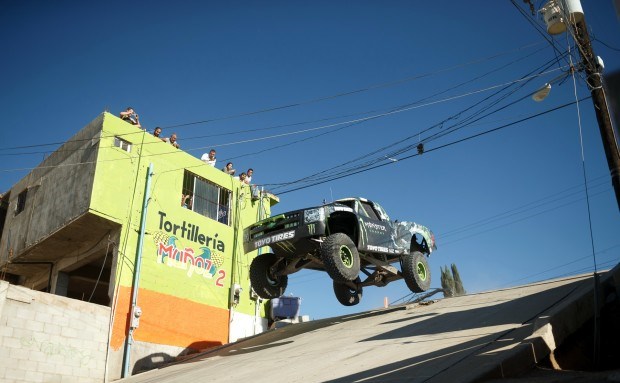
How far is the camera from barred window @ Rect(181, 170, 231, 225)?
18.3 metres

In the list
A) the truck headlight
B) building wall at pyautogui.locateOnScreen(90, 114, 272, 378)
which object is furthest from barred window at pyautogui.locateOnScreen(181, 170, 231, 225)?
the truck headlight

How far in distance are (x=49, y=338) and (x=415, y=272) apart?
948 cm

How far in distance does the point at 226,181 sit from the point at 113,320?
6993mm

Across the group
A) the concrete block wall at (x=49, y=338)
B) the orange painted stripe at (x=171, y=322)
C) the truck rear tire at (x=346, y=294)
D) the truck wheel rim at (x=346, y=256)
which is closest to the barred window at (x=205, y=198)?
the orange painted stripe at (x=171, y=322)

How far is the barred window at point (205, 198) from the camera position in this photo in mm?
18266

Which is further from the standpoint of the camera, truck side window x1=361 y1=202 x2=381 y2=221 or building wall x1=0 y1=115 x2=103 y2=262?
building wall x1=0 y1=115 x2=103 y2=262

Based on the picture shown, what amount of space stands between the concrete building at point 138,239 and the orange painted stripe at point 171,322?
3cm

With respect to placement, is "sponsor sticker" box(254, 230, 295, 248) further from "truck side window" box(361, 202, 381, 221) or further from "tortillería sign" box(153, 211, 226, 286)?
"tortillería sign" box(153, 211, 226, 286)

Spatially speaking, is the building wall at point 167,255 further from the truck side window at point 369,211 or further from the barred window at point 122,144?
the truck side window at point 369,211

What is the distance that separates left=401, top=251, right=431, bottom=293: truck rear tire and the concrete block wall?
839cm

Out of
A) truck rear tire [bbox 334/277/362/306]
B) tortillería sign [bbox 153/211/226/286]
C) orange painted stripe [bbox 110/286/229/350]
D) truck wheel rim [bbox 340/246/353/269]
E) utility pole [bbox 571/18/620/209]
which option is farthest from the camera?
tortillería sign [bbox 153/211/226/286]

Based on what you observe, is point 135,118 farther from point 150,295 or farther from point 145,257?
point 150,295

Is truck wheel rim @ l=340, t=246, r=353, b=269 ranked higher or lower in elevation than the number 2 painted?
lower

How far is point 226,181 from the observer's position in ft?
64.8
